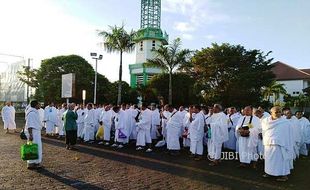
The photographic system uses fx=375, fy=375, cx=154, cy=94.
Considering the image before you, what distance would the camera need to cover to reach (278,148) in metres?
9.47

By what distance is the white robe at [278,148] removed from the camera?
943 centimetres

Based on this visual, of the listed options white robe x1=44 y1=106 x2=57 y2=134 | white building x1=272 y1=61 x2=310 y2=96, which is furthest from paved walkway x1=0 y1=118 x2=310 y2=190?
white building x1=272 y1=61 x2=310 y2=96

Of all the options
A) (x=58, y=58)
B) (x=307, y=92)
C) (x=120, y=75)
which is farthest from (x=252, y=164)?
(x=307, y=92)

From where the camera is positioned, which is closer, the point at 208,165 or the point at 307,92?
the point at 208,165

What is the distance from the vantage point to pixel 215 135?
11617mm

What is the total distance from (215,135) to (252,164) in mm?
1474

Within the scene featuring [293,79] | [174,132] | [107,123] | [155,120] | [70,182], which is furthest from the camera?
[293,79]

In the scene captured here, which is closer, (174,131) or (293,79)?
(174,131)

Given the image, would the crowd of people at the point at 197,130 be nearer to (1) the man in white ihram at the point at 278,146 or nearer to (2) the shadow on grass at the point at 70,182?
Answer: (1) the man in white ihram at the point at 278,146

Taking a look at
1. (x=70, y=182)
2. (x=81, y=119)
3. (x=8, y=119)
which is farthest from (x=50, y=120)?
(x=70, y=182)

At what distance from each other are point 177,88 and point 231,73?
350 inches

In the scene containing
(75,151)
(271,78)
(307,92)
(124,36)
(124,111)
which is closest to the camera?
(75,151)

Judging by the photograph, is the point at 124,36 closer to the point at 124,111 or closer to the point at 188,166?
the point at 124,111

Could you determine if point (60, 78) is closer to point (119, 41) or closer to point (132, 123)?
point (119, 41)
